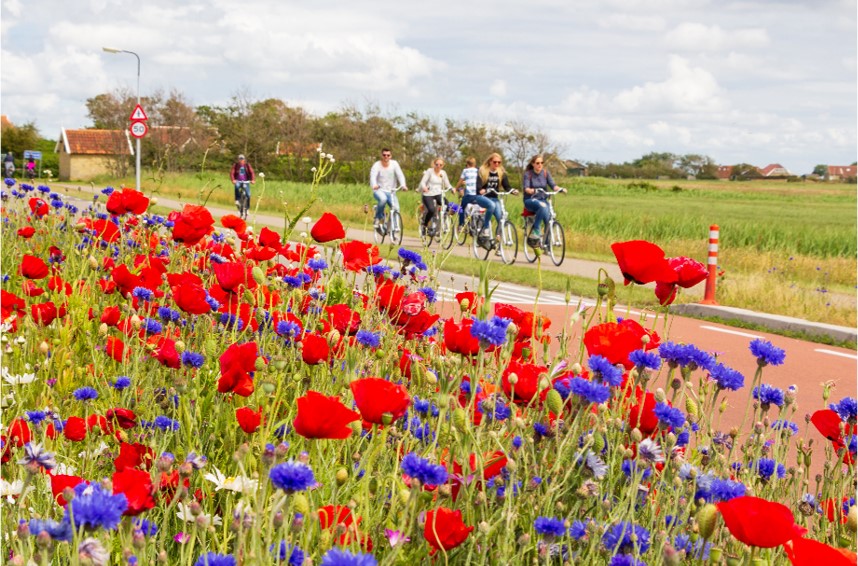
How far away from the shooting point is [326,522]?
1.65 metres

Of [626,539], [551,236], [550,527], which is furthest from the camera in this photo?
[551,236]

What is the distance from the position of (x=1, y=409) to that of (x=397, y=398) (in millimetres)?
1184

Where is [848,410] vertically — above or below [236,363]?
below

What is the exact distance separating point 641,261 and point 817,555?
1149 millimetres

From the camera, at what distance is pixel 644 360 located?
2135 mm

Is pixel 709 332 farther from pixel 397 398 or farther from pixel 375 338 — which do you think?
pixel 397 398

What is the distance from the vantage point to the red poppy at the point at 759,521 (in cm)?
129

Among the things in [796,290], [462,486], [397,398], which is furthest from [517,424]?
[796,290]

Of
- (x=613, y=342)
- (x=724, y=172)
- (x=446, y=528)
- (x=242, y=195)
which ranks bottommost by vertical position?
(x=242, y=195)

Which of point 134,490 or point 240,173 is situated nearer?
point 134,490

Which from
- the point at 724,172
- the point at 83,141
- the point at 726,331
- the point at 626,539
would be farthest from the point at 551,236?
the point at 724,172

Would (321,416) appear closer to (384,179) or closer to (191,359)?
(191,359)

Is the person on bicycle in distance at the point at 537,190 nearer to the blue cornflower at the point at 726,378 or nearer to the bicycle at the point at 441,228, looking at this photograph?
the bicycle at the point at 441,228

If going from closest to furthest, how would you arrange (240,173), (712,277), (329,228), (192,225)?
(329,228)
(192,225)
(712,277)
(240,173)
